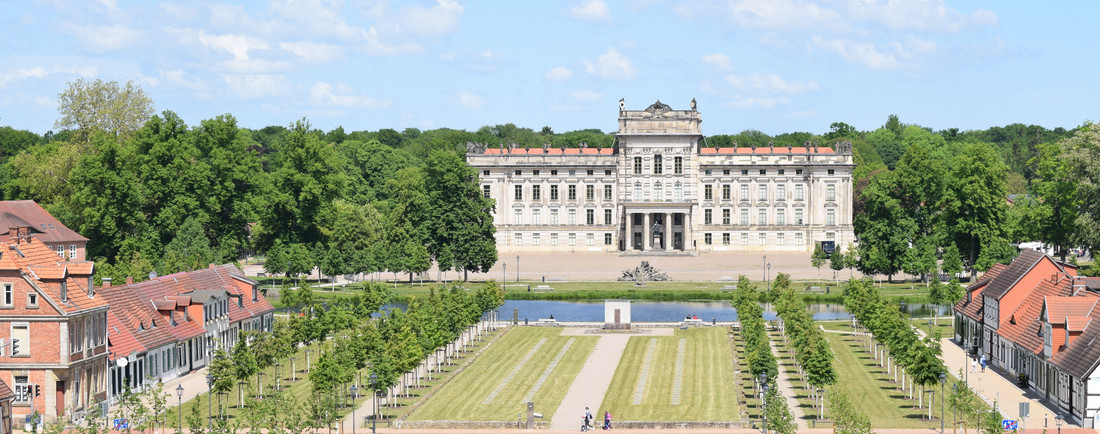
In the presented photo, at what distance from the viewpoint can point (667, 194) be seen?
139 metres

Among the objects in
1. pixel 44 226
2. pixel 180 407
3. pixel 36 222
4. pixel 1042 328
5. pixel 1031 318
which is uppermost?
pixel 36 222

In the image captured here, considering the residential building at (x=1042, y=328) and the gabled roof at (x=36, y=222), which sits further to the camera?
the gabled roof at (x=36, y=222)

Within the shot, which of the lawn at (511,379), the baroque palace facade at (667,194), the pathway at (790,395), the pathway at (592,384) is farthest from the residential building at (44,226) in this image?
the pathway at (790,395)

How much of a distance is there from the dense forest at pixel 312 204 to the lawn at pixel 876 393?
3557 centimetres

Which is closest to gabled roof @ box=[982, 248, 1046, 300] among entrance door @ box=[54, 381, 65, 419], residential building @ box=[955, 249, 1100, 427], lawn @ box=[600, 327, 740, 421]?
residential building @ box=[955, 249, 1100, 427]

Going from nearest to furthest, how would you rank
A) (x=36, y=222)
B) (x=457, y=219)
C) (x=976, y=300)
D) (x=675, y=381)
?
1. (x=675, y=381)
2. (x=976, y=300)
3. (x=36, y=222)
4. (x=457, y=219)

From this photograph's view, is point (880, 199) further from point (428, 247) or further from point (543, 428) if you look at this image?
point (543, 428)

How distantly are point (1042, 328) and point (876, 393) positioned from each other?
25.7 ft

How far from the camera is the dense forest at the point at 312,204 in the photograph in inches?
3922

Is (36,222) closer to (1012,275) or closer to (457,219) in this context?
(457,219)

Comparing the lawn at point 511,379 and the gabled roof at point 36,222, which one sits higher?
the gabled roof at point 36,222

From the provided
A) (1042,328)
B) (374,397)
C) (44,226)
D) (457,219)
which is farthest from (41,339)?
(457,219)

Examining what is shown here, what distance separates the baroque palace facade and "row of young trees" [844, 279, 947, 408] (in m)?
53.5

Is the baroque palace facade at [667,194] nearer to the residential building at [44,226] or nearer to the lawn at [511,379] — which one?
the residential building at [44,226]
